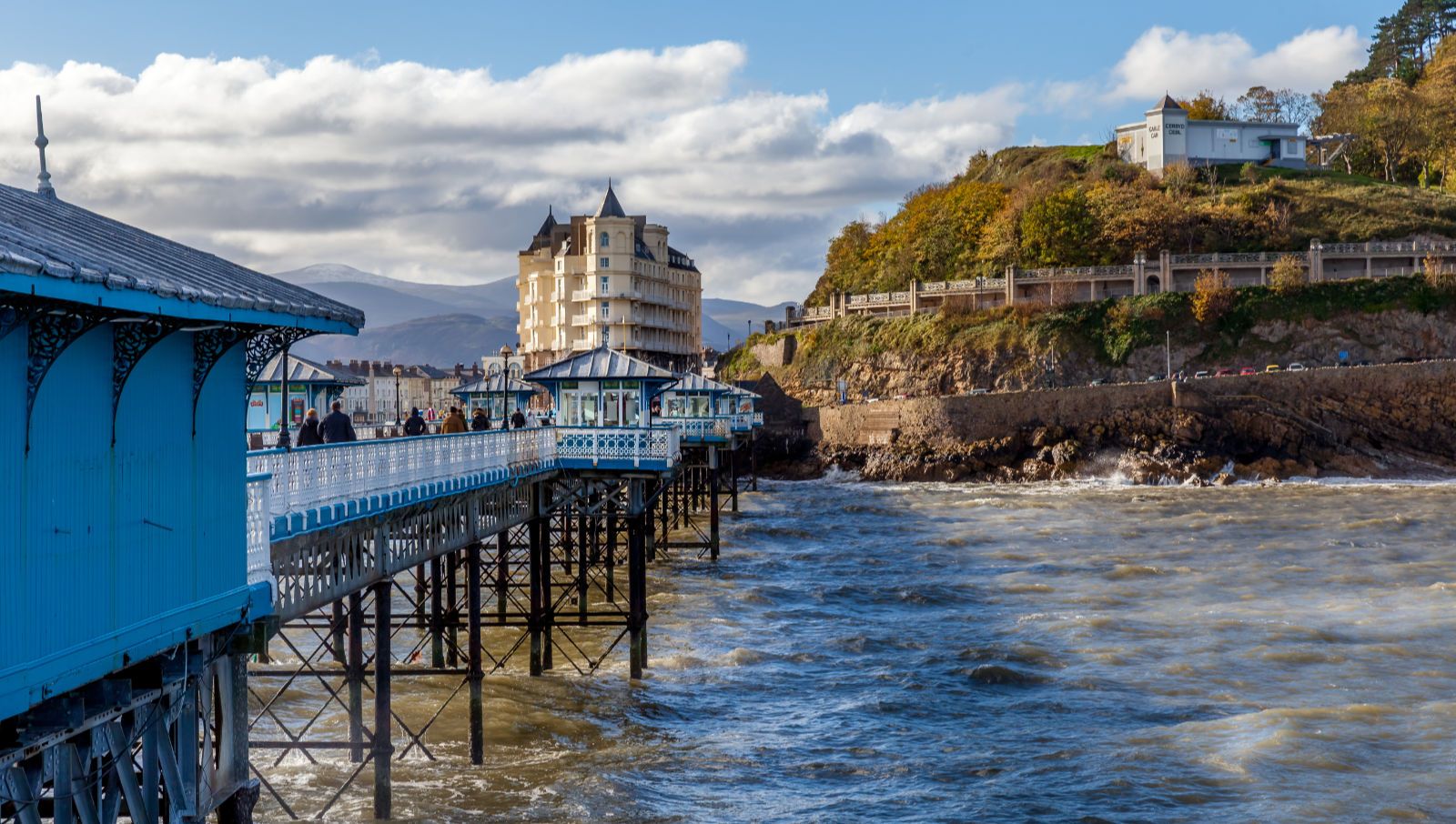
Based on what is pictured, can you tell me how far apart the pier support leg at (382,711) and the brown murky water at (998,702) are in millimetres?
517

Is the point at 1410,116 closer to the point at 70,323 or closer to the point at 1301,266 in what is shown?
the point at 1301,266

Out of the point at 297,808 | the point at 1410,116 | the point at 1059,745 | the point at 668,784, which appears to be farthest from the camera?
the point at 1410,116

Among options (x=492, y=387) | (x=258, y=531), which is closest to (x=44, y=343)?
(x=258, y=531)

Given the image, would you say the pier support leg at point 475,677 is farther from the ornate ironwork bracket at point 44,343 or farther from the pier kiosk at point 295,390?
the pier kiosk at point 295,390

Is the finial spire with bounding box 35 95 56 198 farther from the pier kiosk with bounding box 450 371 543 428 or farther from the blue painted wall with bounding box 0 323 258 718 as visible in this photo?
the pier kiosk with bounding box 450 371 543 428

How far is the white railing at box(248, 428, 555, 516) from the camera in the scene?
39.7 feet

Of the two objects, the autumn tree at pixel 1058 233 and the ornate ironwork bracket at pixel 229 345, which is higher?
the autumn tree at pixel 1058 233

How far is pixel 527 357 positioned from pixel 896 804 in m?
88.4

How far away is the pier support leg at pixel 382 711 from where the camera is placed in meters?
14.9

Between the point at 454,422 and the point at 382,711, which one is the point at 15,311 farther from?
the point at 454,422

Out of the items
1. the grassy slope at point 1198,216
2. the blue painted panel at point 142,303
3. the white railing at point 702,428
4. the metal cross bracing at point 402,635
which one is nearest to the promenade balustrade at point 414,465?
the metal cross bracing at point 402,635

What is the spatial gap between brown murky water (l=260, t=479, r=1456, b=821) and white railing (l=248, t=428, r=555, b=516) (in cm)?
377

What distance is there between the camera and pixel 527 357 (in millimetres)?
102688

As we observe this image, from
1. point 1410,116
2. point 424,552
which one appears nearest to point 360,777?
point 424,552
